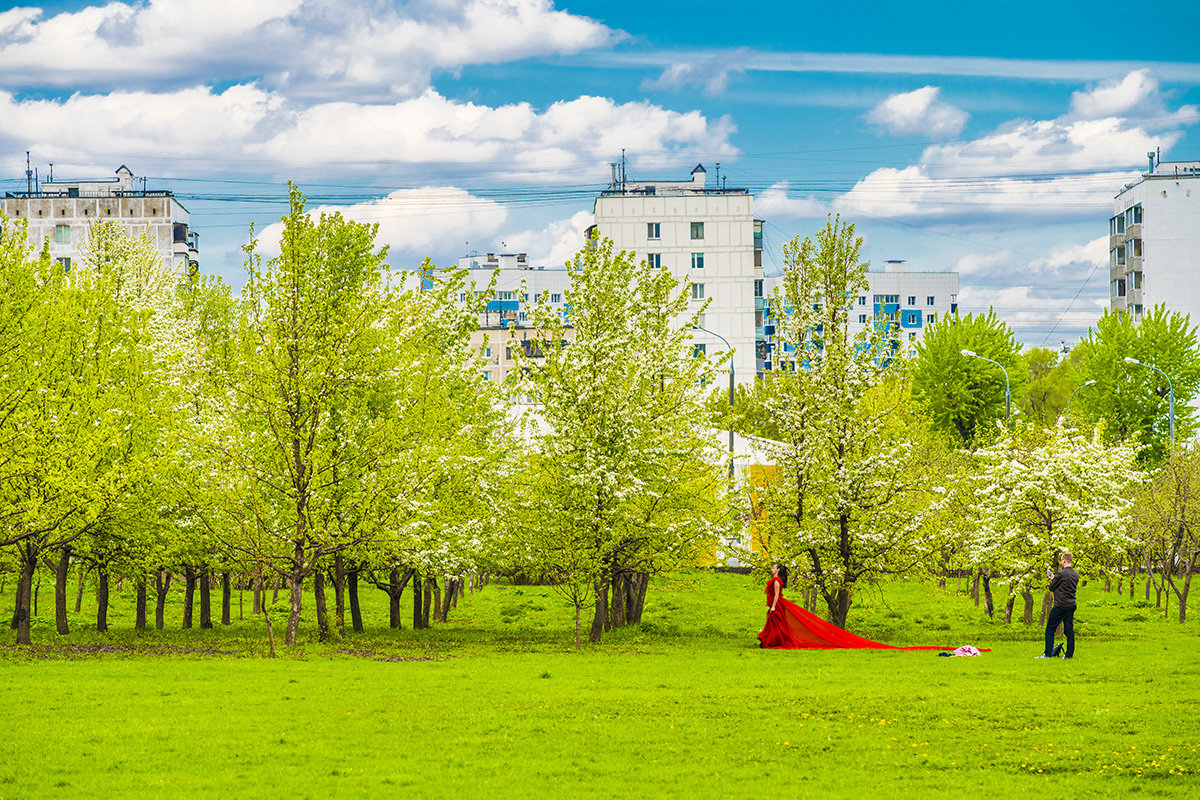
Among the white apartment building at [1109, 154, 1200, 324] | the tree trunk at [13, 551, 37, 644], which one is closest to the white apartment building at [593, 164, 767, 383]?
the white apartment building at [1109, 154, 1200, 324]

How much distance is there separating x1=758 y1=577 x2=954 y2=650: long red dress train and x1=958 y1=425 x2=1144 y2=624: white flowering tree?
4.73 m

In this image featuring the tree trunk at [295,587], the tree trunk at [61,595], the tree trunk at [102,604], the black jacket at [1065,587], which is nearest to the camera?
the black jacket at [1065,587]

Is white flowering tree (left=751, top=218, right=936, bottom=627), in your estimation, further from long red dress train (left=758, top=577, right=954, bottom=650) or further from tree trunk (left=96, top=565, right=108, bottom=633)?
tree trunk (left=96, top=565, right=108, bottom=633)

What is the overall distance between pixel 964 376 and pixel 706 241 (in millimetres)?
31611

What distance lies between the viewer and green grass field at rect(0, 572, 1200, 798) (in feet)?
41.0

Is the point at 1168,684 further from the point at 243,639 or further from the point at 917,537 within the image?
the point at 243,639

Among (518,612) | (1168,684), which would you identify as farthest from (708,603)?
(1168,684)

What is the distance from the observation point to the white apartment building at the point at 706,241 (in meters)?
100

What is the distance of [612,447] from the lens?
30.5m

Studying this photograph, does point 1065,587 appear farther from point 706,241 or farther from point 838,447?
point 706,241

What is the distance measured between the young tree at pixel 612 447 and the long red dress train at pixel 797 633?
10.4 feet

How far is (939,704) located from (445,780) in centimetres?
845

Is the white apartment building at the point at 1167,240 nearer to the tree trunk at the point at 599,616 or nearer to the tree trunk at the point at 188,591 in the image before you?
the tree trunk at the point at 599,616

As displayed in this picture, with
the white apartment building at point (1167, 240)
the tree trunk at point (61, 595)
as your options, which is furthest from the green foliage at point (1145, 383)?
the tree trunk at point (61, 595)
